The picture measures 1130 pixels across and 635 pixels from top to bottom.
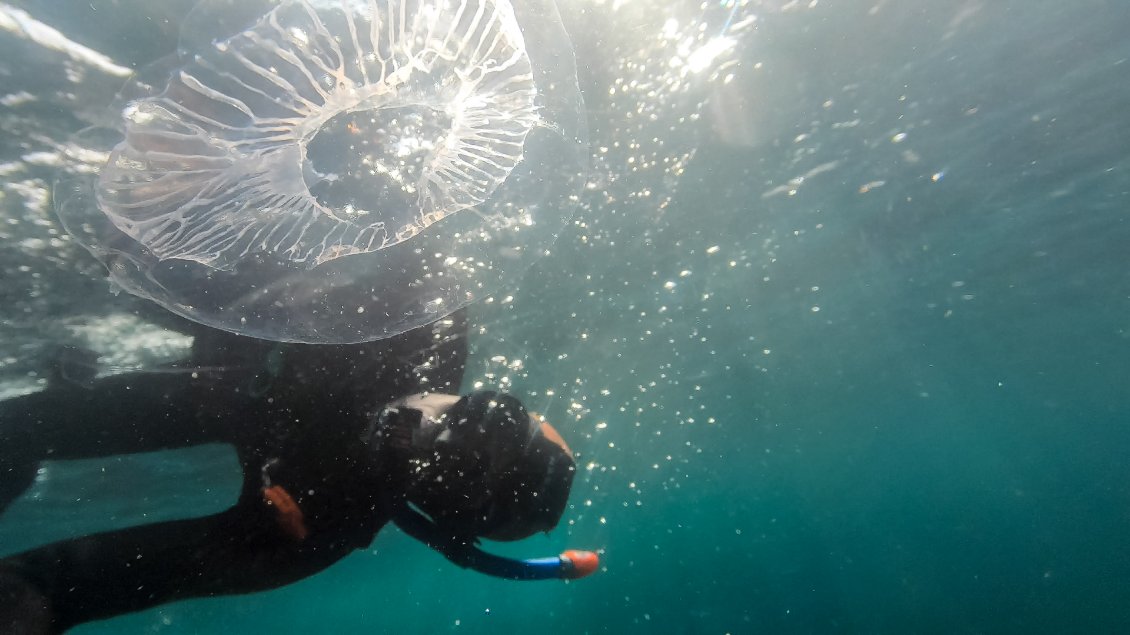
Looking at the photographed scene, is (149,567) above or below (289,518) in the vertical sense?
above

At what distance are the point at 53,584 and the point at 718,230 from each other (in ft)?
29.8

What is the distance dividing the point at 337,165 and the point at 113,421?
4144mm

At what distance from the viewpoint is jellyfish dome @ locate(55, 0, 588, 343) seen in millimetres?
1971

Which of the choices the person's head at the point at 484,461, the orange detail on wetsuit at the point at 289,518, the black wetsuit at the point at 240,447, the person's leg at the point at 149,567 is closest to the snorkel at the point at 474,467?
the person's head at the point at 484,461

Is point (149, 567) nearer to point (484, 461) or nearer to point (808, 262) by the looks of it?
point (484, 461)

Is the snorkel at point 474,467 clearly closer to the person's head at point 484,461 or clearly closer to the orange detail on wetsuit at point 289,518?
the person's head at point 484,461

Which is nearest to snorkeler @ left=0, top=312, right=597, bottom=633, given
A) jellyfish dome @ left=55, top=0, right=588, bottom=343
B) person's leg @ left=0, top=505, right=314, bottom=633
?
person's leg @ left=0, top=505, right=314, bottom=633

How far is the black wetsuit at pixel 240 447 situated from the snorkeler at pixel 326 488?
0.01 m

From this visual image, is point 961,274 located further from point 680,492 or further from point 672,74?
point 680,492

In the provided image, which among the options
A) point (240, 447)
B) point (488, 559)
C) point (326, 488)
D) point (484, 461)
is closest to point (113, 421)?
point (240, 447)

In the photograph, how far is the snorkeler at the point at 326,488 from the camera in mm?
3232

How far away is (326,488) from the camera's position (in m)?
3.90

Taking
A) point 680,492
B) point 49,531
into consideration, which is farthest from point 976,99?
point 680,492

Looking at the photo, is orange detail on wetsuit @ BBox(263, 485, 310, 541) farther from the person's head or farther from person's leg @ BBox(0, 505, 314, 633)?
the person's head
